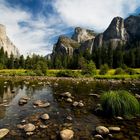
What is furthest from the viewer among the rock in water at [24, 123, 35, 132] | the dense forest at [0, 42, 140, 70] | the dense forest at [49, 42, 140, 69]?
the dense forest at [0, 42, 140, 70]

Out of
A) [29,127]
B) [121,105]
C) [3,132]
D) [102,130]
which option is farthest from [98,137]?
[3,132]

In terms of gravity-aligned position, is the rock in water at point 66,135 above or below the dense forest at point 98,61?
below

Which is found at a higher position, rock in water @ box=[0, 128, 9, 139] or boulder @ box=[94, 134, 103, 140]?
rock in water @ box=[0, 128, 9, 139]

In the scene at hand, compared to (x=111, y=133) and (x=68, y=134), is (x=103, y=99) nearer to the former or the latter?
(x=111, y=133)

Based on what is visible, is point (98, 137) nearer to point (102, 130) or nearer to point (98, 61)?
point (102, 130)

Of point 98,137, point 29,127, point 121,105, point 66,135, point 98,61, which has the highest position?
point 98,61

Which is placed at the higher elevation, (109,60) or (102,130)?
(109,60)

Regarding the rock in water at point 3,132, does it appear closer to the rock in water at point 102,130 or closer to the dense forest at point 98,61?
the rock in water at point 102,130

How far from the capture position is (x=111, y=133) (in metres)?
14.1

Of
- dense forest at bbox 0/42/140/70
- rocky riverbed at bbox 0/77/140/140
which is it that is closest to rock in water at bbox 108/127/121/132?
rocky riverbed at bbox 0/77/140/140

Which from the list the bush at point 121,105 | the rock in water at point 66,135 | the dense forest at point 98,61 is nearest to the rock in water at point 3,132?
the rock in water at point 66,135

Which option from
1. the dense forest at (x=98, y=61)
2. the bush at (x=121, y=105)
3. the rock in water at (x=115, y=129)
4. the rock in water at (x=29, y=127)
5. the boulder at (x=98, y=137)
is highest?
the dense forest at (x=98, y=61)

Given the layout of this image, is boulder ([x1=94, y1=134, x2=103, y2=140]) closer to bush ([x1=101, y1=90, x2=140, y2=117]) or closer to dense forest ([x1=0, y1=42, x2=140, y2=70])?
bush ([x1=101, y1=90, x2=140, y2=117])

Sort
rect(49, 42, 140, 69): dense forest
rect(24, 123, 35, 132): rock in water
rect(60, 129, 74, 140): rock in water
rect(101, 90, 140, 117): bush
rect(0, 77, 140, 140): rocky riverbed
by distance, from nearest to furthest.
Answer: rect(60, 129, 74, 140): rock in water → rect(0, 77, 140, 140): rocky riverbed → rect(24, 123, 35, 132): rock in water → rect(101, 90, 140, 117): bush → rect(49, 42, 140, 69): dense forest
